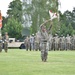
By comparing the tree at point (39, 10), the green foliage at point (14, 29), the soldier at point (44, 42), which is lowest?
the soldier at point (44, 42)

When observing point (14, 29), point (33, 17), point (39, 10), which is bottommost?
point (14, 29)

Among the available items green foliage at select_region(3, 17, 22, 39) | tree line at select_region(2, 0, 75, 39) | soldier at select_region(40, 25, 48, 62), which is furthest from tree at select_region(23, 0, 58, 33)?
soldier at select_region(40, 25, 48, 62)

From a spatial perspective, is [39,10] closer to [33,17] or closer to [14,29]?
[33,17]

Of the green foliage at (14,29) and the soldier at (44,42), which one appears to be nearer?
the soldier at (44,42)

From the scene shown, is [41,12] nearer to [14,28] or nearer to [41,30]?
[14,28]

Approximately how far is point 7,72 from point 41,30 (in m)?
7.27

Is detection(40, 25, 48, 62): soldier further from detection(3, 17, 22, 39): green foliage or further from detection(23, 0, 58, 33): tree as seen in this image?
detection(23, 0, 58, 33): tree

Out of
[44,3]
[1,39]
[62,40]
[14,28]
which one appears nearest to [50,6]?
[44,3]

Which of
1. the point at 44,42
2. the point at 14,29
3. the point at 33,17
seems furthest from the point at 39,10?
the point at 44,42

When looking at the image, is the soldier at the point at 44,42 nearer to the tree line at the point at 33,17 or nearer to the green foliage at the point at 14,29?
the tree line at the point at 33,17

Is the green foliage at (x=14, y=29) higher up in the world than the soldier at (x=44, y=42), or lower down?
higher up

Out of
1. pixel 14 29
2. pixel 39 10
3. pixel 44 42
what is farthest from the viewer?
pixel 14 29

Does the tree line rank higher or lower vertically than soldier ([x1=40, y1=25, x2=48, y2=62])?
higher

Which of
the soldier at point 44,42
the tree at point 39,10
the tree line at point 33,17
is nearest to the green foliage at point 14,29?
the tree line at point 33,17
